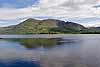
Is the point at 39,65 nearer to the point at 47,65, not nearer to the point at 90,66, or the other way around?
the point at 47,65

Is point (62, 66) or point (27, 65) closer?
point (62, 66)

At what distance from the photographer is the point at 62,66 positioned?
28.0 metres

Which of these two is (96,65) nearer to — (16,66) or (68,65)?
(68,65)

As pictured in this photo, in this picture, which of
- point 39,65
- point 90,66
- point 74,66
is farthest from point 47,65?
point 90,66

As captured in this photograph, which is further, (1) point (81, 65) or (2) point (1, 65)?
(2) point (1, 65)

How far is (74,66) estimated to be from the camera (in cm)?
2748

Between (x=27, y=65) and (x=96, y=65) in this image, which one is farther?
(x=27, y=65)

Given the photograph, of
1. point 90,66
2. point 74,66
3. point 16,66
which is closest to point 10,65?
point 16,66

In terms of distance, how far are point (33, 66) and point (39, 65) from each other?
0.79 m

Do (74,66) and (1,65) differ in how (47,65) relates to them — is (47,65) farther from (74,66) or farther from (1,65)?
(1,65)

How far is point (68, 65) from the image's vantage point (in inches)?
1123

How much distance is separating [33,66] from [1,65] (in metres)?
4.38

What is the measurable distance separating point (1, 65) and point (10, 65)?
1.21m

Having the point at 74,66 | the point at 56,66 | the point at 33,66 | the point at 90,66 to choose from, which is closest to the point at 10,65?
the point at 33,66
